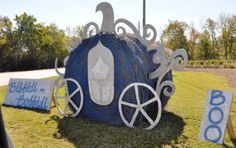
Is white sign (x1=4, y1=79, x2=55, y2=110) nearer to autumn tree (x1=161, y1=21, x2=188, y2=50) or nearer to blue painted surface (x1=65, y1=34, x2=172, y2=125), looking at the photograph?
blue painted surface (x1=65, y1=34, x2=172, y2=125)

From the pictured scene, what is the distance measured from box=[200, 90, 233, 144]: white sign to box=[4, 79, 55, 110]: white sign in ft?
13.7

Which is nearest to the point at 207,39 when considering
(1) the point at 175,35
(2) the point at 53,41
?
(1) the point at 175,35

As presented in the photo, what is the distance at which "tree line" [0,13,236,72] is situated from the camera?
3291 centimetres

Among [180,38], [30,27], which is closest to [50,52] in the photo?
[30,27]

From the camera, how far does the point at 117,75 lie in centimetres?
658

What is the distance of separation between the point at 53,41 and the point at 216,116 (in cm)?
3395

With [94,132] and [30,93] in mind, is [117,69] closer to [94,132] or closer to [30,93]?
[94,132]

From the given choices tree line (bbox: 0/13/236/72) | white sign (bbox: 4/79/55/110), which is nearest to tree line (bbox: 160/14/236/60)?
tree line (bbox: 0/13/236/72)

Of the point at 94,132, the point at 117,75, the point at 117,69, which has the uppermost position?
the point at 117,69

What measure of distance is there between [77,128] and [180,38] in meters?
36.0

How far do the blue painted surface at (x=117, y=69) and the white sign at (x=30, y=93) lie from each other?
949 millimetres

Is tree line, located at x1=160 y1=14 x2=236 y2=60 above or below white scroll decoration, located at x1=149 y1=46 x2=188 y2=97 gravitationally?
above

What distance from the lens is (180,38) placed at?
1606 inches

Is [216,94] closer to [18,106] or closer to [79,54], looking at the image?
[79,54]
